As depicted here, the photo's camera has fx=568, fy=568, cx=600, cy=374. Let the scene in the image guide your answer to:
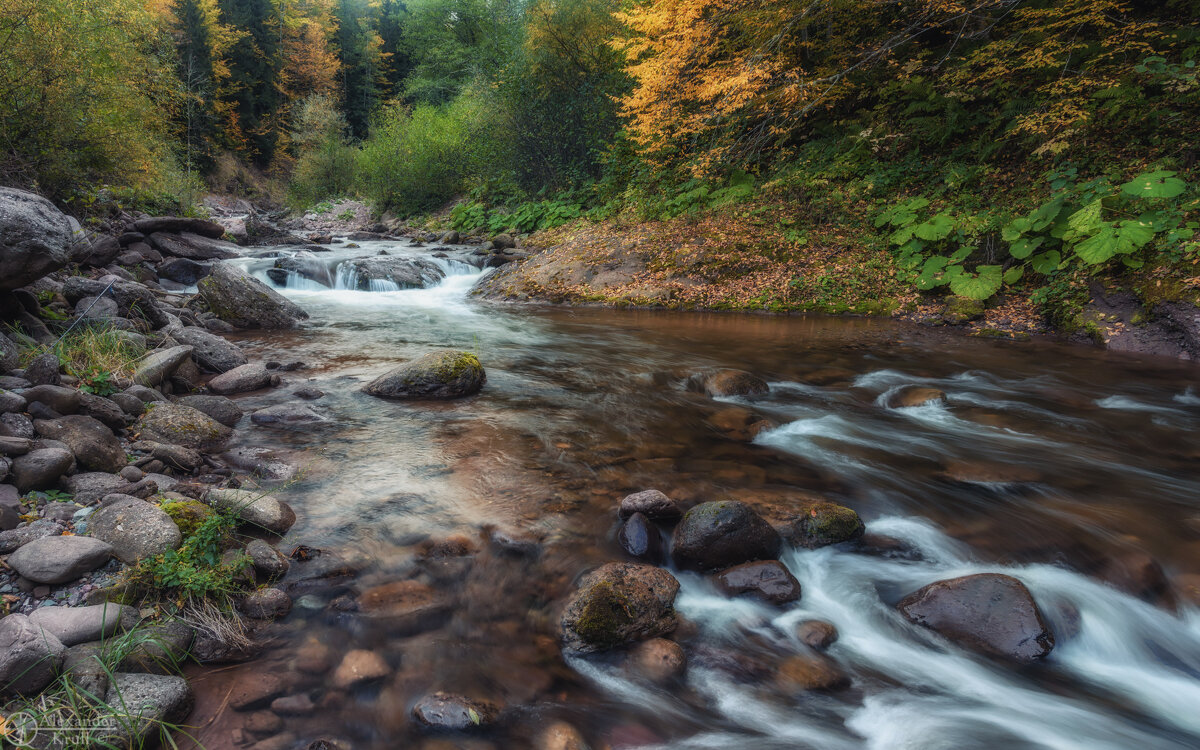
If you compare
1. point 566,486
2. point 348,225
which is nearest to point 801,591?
point 566,486

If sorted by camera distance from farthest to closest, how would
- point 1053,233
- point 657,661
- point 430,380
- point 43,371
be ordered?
point 1053,233 < point 430,380 < point 43,371 < point 657,661

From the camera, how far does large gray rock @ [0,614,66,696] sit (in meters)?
2.08

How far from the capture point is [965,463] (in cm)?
497

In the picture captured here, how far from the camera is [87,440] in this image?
3.68 m

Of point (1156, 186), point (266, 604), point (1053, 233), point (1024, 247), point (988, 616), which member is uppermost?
point (1156, 186)

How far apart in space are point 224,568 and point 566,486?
224cm

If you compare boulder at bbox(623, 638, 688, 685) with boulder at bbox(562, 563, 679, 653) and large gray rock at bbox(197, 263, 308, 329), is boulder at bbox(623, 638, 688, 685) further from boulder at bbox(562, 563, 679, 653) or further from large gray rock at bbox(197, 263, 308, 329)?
large gray rock at bbox(197, 263, 308, 329)

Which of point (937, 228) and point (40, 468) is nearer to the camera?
point (40, 468)

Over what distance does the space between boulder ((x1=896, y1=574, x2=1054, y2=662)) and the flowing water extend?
0.30ft

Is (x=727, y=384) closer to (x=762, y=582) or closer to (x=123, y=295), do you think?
(x=762, y=582)

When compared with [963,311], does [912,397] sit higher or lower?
lower

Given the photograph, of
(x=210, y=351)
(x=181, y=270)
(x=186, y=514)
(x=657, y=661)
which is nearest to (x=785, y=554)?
(x=657, y=661)

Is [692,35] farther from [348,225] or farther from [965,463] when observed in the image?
[348,225]

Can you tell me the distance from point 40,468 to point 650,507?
3651mm
